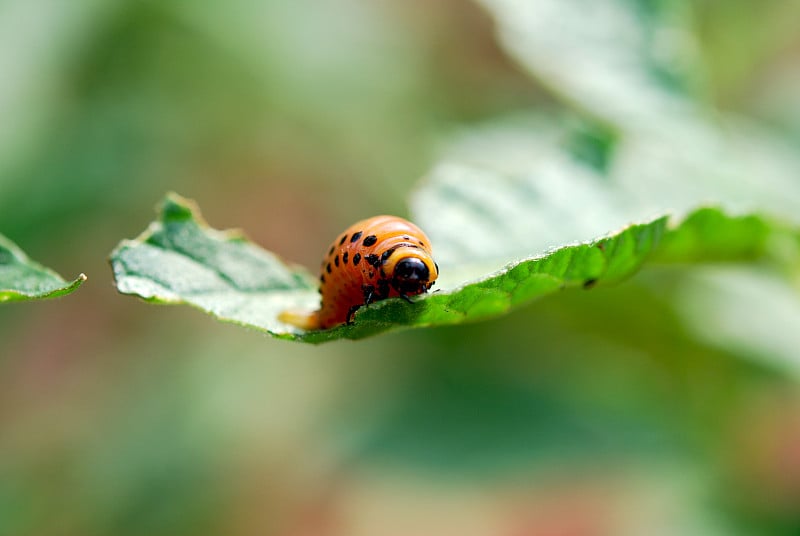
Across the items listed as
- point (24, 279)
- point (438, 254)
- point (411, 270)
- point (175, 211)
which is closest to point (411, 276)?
point (411, 270)

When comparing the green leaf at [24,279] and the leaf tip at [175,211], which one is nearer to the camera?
the green leaf at [24,279]

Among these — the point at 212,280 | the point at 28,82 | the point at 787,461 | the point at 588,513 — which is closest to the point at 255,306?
the point at 212,280

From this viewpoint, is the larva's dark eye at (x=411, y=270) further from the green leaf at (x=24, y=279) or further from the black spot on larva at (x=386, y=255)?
the green leaf at (x=24, y=279)

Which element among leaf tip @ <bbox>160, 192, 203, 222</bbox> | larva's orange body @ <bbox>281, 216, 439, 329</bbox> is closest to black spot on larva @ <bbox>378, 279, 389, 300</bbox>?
larva's orange body @ <bbox>281, 216, 439, 329</bbox>

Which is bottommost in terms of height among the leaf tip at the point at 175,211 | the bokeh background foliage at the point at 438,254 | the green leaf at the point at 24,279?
the green leaf at the point at 24,279

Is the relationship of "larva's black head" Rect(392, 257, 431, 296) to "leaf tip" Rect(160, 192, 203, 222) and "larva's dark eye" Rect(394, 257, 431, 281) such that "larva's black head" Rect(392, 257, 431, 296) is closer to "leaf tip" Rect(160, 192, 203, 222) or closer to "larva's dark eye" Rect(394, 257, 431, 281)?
"larva's dark eye" Rect(394, 257, 431, 281)

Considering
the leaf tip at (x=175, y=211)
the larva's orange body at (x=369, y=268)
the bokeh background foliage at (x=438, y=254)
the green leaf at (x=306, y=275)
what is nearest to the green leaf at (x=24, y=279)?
the green leaf at (x=306, y=275)

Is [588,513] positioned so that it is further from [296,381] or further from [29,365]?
[29,365]
